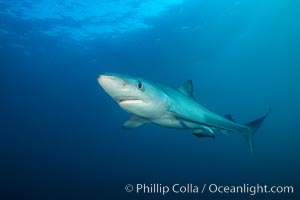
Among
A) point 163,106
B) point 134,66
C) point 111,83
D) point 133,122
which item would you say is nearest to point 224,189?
point 133,122

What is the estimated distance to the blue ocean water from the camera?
93.1ft

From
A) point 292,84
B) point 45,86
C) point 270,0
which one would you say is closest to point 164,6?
point 270,0

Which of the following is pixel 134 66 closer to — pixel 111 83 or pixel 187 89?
pixel 187 89

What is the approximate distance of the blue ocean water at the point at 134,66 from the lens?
93.1ft

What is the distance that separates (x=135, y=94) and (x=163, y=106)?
0.93 m

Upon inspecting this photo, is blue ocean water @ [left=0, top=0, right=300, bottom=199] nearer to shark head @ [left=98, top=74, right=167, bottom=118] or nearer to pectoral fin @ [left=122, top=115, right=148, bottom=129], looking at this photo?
pectoral fin @ [left=122, top=115, right=148, bottom=129]

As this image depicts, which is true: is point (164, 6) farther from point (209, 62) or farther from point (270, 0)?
point (209, 62)

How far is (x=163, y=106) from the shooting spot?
5.98 metres

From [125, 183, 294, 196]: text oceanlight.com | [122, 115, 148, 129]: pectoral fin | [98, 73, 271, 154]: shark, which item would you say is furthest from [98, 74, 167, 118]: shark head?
[125, 183, 294, 196]: text oceanlight.com

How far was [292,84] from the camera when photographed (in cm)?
8306

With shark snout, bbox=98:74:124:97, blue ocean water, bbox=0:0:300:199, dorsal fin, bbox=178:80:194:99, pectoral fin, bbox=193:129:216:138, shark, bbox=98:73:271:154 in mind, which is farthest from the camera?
blue ocean water, bbox=0:0:300:199

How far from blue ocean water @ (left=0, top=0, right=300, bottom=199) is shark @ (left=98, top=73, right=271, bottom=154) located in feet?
34.3

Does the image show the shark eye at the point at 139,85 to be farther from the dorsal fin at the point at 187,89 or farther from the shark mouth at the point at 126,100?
the dorsal fin at the point at 187,89

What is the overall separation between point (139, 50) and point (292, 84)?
5970 cm
